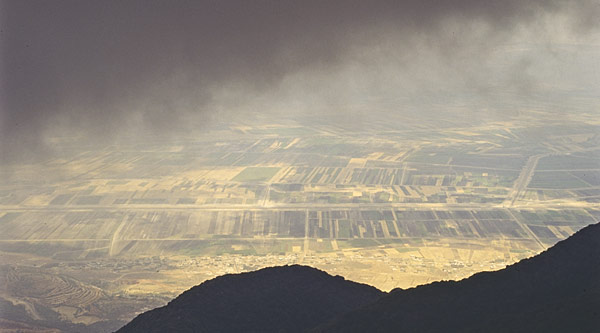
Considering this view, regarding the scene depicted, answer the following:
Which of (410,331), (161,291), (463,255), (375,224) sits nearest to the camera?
(410,331)

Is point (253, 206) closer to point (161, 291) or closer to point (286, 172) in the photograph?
point (286, 172)

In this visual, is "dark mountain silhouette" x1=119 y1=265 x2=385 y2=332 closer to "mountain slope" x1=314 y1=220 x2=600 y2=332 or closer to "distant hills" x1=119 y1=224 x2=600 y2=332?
"distant hills" x1=119 y1=224 x2=600 y2=332

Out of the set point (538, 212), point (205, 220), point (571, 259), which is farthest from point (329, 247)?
point (571, 259)

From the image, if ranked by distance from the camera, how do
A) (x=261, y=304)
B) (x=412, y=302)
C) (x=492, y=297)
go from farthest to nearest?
(x=261, y=304), (x=412, y=302), (x=492, y=297)

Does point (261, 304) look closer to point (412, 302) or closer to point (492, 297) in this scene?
point (412, 302)

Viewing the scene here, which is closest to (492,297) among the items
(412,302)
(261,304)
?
(412,302)
